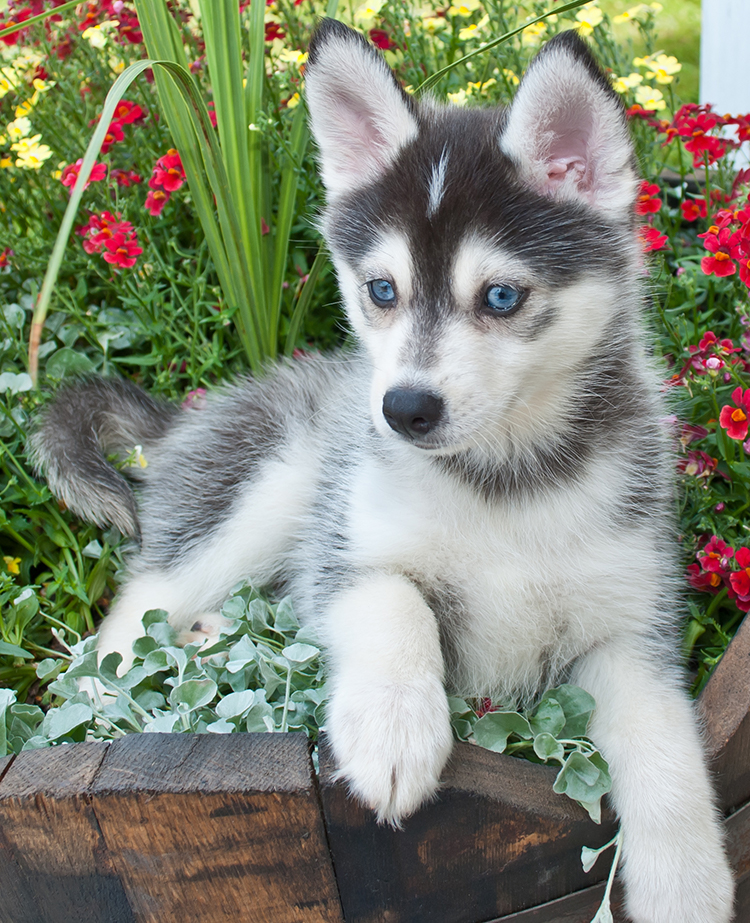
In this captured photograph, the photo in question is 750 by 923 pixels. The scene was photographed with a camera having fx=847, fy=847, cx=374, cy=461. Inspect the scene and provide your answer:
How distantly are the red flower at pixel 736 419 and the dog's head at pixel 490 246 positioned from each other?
39 cm

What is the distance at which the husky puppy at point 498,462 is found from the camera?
167 cm

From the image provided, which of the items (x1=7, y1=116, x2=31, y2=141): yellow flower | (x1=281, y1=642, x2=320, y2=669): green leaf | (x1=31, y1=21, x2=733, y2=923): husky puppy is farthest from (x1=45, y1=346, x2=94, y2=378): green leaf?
(x1=281, y1=642, x2=320, y2=669): green leaf

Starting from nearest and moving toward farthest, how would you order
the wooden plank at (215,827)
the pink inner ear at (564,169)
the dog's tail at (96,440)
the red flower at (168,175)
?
the wooden plank at (215,827)
the pink inner ear at (564,169)
the dog's tail at (96,440)
the red flower at (168,175)

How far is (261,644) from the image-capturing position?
87.4 inches

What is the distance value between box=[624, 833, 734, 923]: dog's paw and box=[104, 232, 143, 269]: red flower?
7.34ft

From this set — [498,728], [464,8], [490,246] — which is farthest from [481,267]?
[464,8]

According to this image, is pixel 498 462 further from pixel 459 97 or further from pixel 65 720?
pixel 459 97

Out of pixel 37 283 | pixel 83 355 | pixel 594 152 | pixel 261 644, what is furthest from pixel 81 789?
pixel 37 283

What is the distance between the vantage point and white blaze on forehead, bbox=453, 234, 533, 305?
175 cm

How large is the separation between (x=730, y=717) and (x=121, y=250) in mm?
2230

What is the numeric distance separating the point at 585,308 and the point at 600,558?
0.58 metres

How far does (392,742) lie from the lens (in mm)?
1562

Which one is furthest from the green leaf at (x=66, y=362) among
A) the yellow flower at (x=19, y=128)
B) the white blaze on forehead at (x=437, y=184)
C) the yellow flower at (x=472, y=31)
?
the yellow flower at (x=472, y=31)

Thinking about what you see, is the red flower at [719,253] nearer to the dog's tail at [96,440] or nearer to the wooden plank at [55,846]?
the dog's tail at [96,440]
